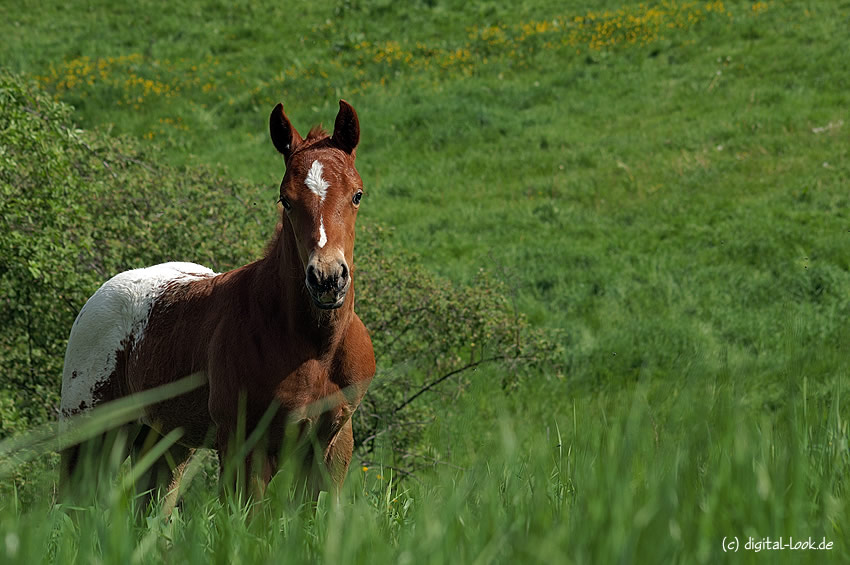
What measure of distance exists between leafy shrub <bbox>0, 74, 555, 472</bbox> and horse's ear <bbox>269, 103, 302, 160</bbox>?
3.07m

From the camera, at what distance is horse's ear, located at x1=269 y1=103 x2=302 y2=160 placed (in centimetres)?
475

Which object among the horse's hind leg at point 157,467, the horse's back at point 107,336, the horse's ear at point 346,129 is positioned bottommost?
the horse's hind leg at point 157,467

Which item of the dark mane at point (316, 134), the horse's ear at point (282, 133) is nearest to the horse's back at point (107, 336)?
the horse's ear at point (282, 133)

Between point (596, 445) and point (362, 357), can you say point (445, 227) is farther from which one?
point (596, 445)

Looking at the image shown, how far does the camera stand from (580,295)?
11531mm

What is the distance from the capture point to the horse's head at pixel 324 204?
395 centimetres

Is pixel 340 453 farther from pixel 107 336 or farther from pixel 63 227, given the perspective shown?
pixel 63 227

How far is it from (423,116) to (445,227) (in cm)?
444

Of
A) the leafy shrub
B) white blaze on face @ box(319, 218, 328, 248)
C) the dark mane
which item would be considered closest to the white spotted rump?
white blaze on face @ box(319, 218, 328, 248)

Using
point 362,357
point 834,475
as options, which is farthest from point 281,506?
point 362,357

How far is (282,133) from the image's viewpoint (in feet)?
15.8

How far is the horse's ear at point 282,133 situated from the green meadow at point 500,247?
1.42 m

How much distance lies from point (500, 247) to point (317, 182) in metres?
8.78

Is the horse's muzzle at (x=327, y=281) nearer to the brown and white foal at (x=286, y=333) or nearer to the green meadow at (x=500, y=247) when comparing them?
the brown and white foal at (x=286, y=333)
